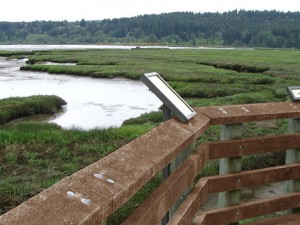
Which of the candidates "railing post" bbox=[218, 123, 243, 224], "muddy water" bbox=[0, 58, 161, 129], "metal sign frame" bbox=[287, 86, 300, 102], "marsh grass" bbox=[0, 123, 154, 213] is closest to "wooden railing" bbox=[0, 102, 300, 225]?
"railing post" bbox=[218, 123, 243, 224]

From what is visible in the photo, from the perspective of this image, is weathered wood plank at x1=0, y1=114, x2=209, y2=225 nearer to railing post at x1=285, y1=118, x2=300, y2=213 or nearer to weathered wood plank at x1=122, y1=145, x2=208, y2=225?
weathered wood plank at x1=122, y1=145, x2=208, y2=225

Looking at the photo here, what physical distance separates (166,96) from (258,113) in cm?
156

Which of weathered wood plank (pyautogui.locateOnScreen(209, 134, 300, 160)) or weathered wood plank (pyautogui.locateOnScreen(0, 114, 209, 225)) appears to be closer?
weathered wood plank (pyautogui.locateOnScreen(0, 114, 209, 225))

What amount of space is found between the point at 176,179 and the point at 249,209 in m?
1.91

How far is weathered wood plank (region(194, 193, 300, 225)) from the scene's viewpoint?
4214mm

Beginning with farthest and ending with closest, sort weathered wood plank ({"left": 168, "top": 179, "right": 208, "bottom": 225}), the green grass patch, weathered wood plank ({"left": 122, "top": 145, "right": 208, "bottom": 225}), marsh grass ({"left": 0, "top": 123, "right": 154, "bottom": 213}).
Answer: the green grass patch < marsh grass ({"left": 0, "top": 123, "right": 154, "bottom": 213}) < weathered wood plank ({"left": 168, "top": 179, "right": 208, "bottom": 225}) < weathered wood plank ({"left": 122, "top": 145, "right": 208, "bottom": 225})

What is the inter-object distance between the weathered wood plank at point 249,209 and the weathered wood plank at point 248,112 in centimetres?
95

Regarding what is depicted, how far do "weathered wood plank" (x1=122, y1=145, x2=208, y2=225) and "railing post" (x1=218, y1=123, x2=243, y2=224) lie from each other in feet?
1.68

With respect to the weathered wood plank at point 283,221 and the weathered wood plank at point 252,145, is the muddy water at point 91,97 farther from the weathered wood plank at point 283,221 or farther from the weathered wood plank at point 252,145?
the weathered wood plank at point 252,145

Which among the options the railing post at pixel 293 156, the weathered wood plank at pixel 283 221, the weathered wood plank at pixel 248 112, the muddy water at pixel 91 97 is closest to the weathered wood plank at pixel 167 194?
the weathered wood plank at pixel 248 112

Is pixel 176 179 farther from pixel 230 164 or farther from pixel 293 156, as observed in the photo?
pixel 293 156

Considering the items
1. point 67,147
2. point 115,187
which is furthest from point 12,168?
point 115,187

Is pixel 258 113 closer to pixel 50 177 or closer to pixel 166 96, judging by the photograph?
pixel 166 96

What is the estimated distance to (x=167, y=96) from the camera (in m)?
3.28
